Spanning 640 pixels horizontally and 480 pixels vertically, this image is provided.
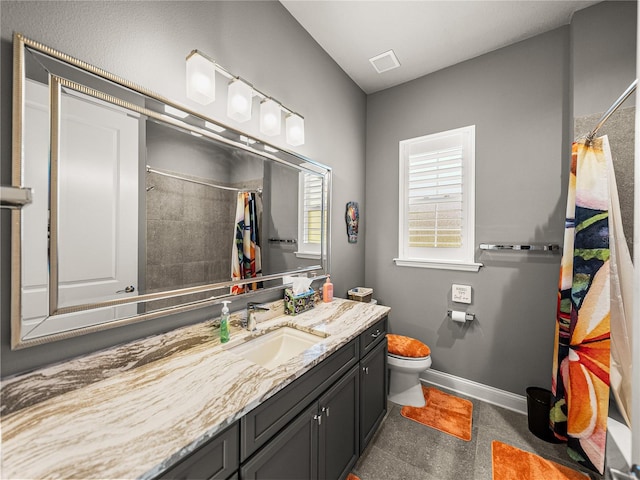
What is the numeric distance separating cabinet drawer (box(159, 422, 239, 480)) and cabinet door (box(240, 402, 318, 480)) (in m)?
0.08

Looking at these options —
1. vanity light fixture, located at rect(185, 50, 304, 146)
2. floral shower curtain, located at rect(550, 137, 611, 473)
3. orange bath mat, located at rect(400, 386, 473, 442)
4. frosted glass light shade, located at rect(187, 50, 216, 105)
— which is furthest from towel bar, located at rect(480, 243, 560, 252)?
frosted glass light shade, located at rect(187, 50, 216, 105)

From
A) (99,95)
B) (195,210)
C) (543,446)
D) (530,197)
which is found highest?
(99,95)

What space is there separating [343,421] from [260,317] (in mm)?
716

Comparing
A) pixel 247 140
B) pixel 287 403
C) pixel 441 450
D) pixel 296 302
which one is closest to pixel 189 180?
pixel 247 140

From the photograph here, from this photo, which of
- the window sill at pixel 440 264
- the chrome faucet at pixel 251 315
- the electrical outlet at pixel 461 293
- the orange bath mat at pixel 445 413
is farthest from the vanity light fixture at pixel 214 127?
the orange bath mat at pixel 445 413

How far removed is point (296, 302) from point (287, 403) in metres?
0.74

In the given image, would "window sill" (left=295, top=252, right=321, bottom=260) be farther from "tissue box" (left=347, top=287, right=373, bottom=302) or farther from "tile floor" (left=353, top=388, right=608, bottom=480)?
"tile floor" (left=353, top=388, right=608, bottom=480)

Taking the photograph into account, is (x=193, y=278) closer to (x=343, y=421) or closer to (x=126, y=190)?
(x=126, y=190)

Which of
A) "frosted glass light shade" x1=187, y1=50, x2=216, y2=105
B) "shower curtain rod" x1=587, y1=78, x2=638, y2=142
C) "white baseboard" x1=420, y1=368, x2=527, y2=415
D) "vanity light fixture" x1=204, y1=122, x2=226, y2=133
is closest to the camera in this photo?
"shower curtain rod" x1=587, y1=78, x2=638, y2=142

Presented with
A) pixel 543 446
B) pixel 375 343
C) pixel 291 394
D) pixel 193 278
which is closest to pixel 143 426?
pixel 291 394

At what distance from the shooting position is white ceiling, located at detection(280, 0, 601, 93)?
1762 mm

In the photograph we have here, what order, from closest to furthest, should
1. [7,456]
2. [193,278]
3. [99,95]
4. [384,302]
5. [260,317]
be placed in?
[7,456], [99,95], [193,278], [260,317], [384,302]

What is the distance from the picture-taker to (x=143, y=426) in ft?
2.36

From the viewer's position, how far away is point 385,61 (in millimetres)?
2283
